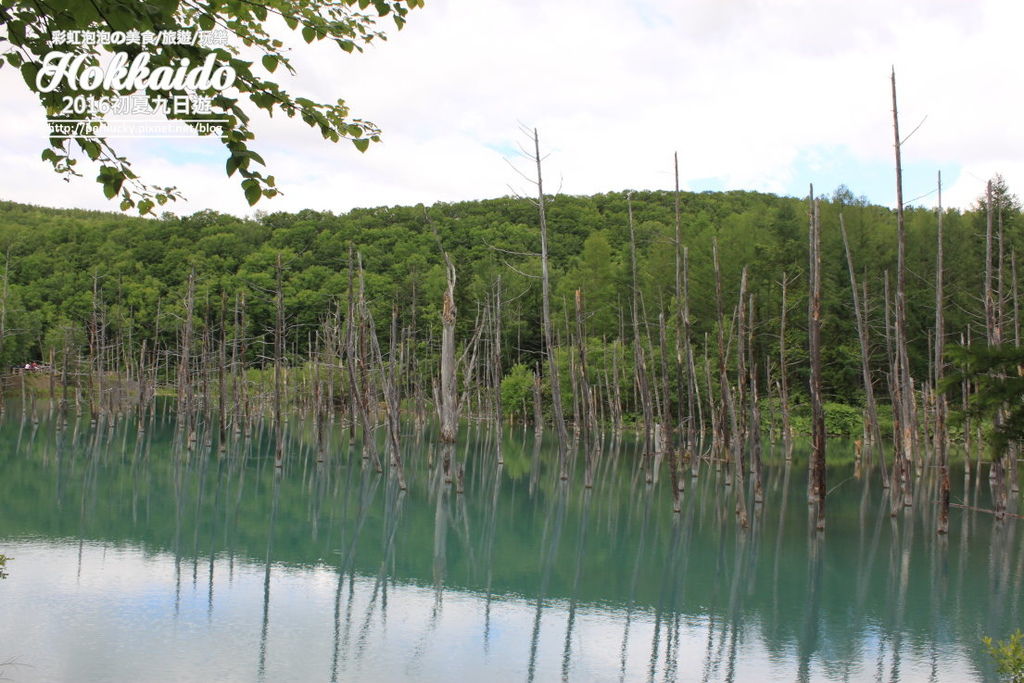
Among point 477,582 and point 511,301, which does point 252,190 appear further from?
point 511,301

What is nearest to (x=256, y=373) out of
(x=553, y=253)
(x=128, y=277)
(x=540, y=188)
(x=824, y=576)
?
(x=128, y=277)

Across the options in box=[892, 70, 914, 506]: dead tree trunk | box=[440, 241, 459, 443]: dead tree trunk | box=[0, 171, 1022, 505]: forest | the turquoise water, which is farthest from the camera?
box=[0, 171, 1022, 505]: forest

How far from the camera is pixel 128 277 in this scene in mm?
52719

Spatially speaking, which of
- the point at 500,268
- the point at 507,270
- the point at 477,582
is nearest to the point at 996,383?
the point at 477,582

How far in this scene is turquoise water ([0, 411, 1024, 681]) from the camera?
7973 mm

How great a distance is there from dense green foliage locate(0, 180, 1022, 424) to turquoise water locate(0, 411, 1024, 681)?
14772mm

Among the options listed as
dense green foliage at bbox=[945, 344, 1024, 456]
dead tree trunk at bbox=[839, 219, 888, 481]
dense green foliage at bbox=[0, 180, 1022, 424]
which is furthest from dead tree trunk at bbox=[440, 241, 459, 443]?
dense green foliage at bbox=[0, 180, 1022, 424]

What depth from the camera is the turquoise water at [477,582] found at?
26.2ft

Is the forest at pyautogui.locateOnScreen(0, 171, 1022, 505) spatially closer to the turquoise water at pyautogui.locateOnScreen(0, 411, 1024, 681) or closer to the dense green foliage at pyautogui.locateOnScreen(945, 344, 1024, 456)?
the turquoise water at pyautogui.locateOnScreen(0, 411, 1024, 681)

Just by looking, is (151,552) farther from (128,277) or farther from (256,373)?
(128,277)

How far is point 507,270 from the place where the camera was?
50.0 meters

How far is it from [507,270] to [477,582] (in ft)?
130

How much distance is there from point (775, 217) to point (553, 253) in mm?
15686


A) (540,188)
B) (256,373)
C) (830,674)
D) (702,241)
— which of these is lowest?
(830,674)
